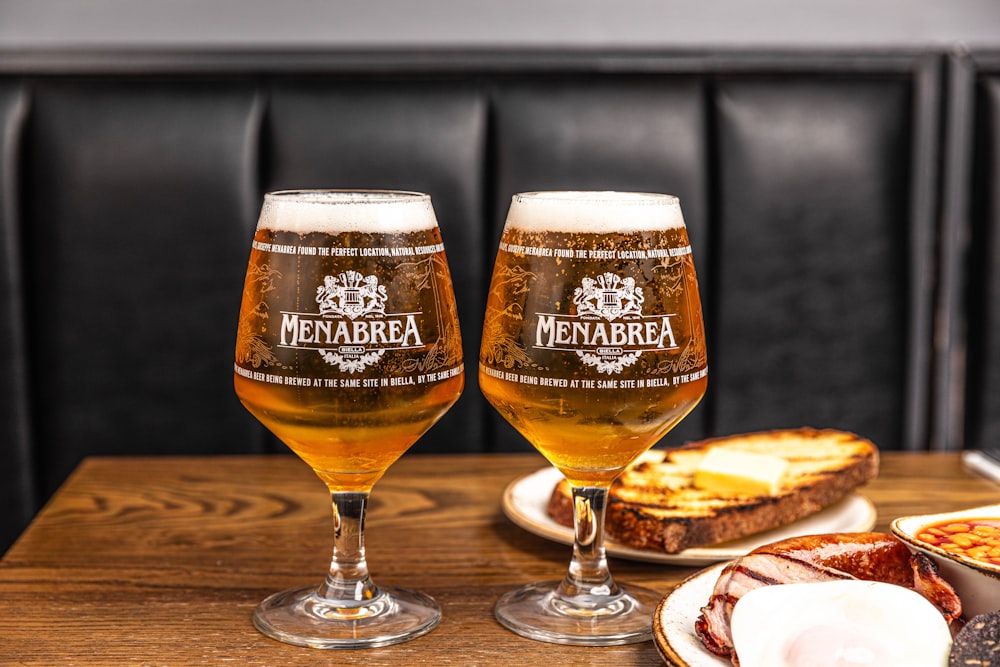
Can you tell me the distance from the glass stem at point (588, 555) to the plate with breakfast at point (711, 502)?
0.36ft

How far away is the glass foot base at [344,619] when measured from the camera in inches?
28.2

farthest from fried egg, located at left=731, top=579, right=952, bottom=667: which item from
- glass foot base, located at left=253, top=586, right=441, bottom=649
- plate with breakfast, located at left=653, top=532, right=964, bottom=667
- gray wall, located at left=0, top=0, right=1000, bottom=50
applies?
gray wall, located at left=0, top=0, right=1000, bottom=50

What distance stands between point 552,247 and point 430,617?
260 mm

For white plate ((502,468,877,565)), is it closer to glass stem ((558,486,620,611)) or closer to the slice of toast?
the slice of toast

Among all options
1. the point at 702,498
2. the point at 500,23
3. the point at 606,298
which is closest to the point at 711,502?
the point at 702,498

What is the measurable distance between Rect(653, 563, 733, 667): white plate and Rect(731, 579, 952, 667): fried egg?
3cm

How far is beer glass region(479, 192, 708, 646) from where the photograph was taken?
72 cm

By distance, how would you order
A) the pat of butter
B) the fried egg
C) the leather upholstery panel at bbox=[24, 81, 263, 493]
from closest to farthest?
the fried egg, the pat of butter, the leather upholstery panel at bbox=[24, 81, 263, 493]

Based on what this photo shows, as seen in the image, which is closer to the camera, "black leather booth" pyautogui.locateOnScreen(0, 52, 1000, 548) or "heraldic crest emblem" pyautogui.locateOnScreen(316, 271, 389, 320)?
"heraldic crest emblem" pyautogui.locateOnScreen(316, 271, 389, 320)

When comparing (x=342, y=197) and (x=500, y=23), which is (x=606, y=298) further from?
(x=500, y=23)

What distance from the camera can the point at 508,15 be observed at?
204 cm

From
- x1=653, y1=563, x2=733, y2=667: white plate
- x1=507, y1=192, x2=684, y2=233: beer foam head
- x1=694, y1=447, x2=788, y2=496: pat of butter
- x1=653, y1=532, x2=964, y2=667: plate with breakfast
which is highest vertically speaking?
x1=507, y1=192, x2=684, y2=233: beer foam head

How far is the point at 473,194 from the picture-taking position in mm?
1833

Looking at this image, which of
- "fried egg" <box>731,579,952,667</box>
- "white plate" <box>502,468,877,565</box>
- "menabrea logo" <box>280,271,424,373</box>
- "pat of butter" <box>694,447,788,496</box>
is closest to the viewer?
"fried egg" <box>731,579,952,667</box>
